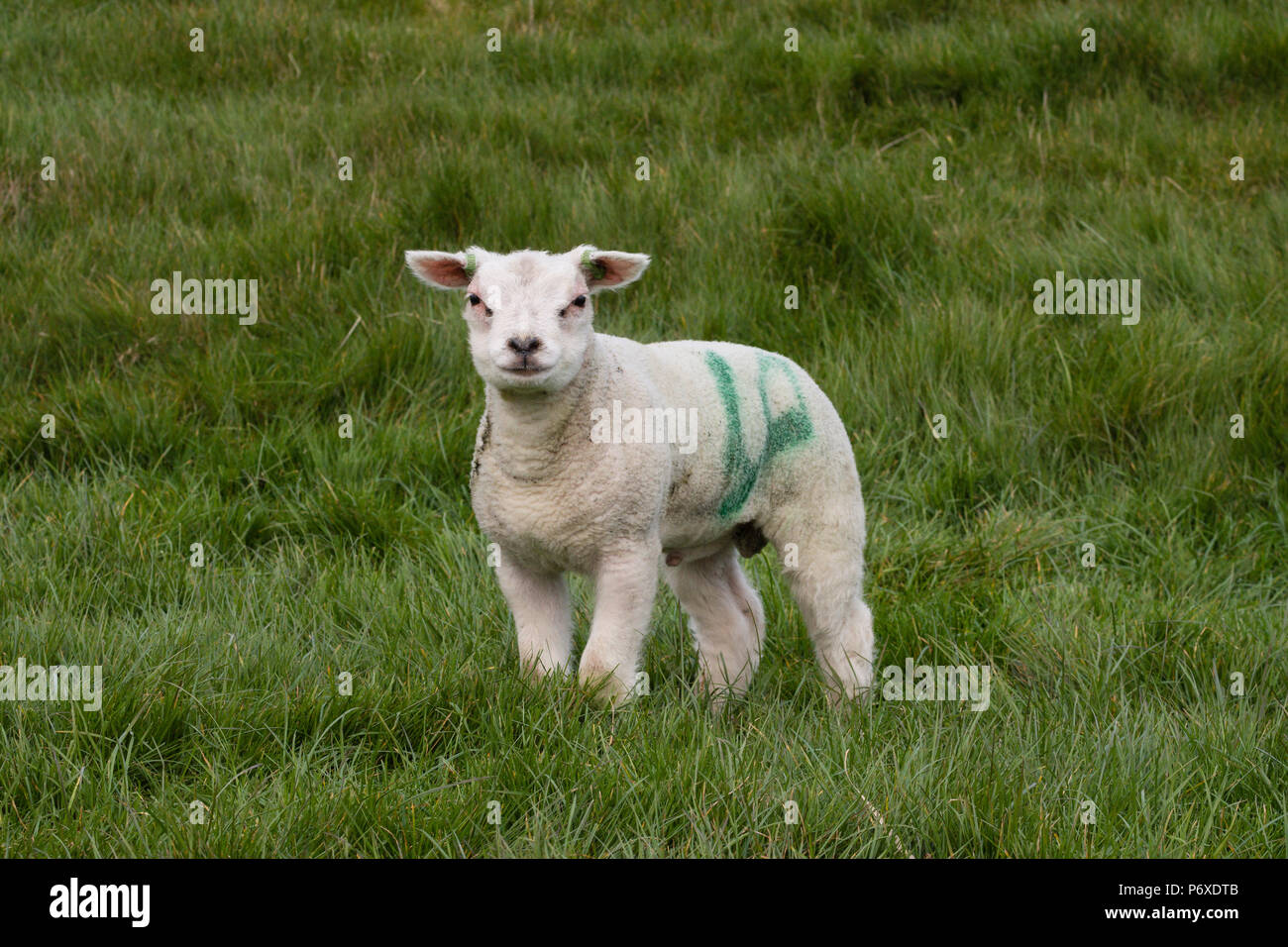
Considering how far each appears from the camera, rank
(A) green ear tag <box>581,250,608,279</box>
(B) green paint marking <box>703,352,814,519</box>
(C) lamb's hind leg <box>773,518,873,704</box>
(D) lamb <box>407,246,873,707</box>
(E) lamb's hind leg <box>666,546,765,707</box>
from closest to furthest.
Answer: (D) lamb <box>407,246,873,707</box>, (A) green ear tag <box>581,250,608,279</box>, (B) green paint marking <box>703,352,814,519</box>, (C) lamb's hind leg <box>773,518,873,704</box>, (E) lamb's hind leg <box>666,546,765,707</box>

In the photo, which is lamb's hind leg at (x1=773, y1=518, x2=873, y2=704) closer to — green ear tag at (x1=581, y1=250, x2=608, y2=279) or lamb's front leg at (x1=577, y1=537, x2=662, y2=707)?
lamb's front leg at (x1=577, y1=537, x2=662, y2=707)

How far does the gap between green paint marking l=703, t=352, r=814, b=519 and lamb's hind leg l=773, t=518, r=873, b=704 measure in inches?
7.9

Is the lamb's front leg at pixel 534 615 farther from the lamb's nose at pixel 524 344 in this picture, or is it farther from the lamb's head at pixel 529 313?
the lamb's nose at pixel 524 344

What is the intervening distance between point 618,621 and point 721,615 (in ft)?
2.14

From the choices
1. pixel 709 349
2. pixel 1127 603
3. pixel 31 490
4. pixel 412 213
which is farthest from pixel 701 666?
pixel 412 213

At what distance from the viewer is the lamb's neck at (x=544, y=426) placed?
11.0ft

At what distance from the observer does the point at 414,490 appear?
500 centimetres

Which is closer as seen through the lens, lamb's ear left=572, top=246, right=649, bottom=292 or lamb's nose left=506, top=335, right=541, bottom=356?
lamb's nose left=506, top=335, right=541, bottom=356

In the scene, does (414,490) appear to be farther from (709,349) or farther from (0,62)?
(0,62)

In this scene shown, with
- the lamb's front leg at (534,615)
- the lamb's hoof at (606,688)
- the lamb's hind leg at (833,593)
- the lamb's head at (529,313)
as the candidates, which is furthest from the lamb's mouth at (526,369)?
the lamb's hind leg at (833,593)

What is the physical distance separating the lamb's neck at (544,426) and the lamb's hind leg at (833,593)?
73 cm

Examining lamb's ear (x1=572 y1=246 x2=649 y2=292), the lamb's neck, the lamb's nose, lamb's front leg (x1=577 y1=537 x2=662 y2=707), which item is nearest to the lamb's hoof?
lamb's front leg (x1=577 y1=537 x2=662 y2=707)

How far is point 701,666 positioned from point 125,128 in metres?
4.50

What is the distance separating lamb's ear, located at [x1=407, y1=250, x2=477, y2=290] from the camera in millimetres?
3457
